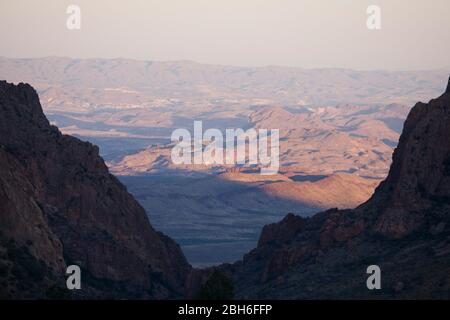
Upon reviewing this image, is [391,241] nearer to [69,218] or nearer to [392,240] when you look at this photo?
[392,240]

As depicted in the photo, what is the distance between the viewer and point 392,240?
169 feet

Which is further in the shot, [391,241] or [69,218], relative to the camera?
[69,218]

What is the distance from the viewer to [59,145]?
207ft

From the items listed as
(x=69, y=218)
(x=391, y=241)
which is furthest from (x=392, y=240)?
(x=69, y=218)

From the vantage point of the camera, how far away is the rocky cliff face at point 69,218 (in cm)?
4984

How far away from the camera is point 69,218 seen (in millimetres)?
59875

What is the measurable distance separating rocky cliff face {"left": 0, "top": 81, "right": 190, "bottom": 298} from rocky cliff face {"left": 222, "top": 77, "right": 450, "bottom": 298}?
618 cm

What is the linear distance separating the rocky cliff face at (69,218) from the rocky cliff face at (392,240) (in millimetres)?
6182

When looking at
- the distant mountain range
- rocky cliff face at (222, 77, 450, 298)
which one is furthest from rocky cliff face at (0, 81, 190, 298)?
rocky cliff face at (222, 77, 450, 298)

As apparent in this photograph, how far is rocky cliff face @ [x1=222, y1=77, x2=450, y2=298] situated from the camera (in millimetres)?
46656

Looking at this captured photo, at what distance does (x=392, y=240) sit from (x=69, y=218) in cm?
1828
